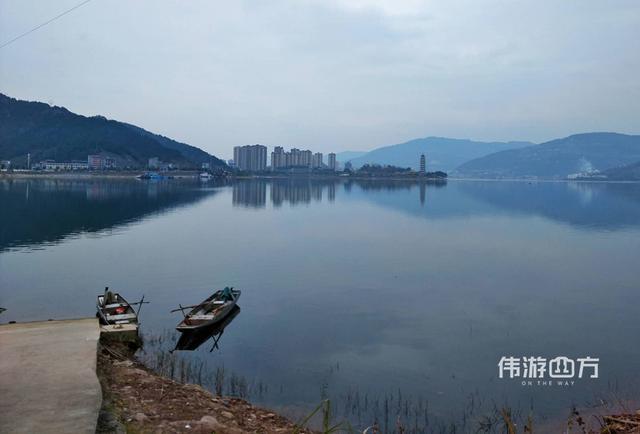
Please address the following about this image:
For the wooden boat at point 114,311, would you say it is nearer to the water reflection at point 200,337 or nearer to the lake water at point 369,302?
the lake water at point 369,302

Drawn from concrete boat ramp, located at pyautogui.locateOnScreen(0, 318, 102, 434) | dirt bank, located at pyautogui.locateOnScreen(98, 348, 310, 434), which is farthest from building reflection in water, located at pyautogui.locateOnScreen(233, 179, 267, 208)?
dirt bank, located at pyautogui.locateOnScreen(98, 348, 310, 434)

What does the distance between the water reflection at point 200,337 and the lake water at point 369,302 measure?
362 mm

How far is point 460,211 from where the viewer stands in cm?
7656

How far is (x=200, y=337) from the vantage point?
18.3m

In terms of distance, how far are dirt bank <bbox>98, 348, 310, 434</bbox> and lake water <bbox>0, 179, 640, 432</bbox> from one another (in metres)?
2.35

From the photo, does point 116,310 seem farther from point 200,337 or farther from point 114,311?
point 200,337

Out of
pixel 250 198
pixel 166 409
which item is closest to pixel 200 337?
pixel 166 409

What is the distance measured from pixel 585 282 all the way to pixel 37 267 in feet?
103

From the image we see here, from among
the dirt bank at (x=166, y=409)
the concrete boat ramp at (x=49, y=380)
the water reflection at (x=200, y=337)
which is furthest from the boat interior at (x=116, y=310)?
the dirt bank at (x=166, y=409)

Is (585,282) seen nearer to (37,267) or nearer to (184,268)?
(184,268)

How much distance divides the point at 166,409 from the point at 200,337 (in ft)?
28.0

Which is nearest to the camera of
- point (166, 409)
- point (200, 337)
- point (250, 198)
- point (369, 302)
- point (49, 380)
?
point (49, 380)

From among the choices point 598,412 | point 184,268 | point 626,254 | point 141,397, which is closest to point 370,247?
point 184,268

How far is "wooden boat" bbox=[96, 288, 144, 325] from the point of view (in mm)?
17172
